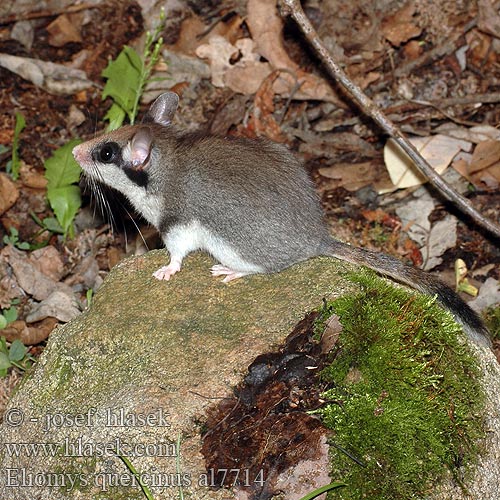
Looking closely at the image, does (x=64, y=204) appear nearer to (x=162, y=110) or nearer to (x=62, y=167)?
(x=62, y=167)

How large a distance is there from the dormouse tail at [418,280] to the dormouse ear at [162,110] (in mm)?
1653

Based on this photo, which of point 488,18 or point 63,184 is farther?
point 488,18

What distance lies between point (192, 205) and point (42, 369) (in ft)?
4.64

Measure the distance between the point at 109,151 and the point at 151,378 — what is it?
74.8 inches

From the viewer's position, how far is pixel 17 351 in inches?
233

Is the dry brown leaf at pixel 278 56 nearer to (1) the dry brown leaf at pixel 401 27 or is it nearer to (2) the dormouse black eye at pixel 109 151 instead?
(1) the dry brown leaf at pixel 401 27

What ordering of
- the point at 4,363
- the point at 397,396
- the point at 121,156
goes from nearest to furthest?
the point at 397,396 → the point at 121,156 → the point at 4,363

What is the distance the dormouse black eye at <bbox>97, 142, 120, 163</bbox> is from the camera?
18.0 ft

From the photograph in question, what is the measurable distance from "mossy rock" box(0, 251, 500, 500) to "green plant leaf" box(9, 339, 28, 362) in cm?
110

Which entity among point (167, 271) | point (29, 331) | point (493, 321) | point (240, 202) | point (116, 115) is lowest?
point (493, 321)

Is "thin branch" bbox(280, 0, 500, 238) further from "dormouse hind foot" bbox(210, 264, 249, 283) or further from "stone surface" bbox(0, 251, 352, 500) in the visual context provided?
"dormouse hind foot" bbox(210, 264, 249, 283)

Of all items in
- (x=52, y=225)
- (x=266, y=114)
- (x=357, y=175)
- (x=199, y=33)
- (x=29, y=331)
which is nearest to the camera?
(x=29, y=331)

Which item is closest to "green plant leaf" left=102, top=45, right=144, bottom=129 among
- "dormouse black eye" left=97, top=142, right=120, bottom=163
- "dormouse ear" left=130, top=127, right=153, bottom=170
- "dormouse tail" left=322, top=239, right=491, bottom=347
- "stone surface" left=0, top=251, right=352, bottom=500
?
"dormouse black eye" left=97, top=142, right=120, bottom=163

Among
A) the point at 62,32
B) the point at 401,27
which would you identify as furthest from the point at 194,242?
the point at 401,27
